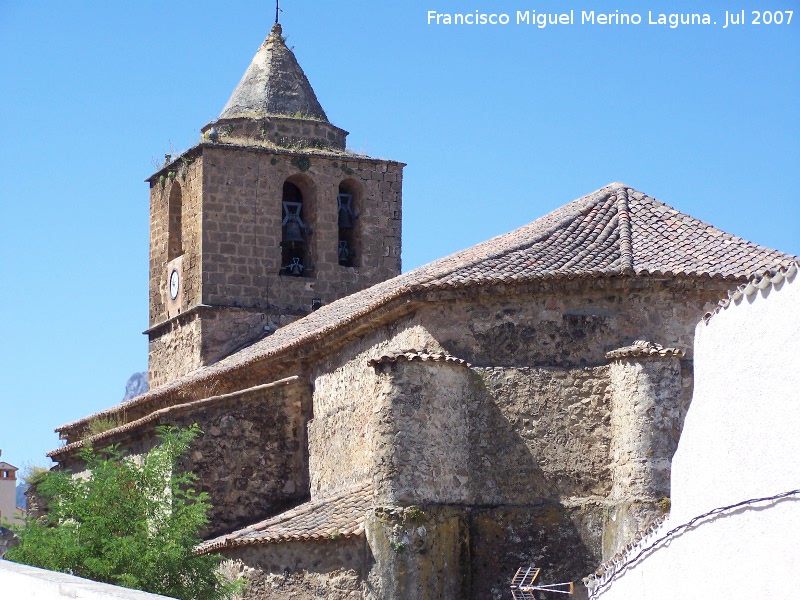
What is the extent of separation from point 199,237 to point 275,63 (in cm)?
364

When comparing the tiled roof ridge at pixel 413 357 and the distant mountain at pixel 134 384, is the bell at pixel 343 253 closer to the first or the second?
the tiled roof ridge at pixel 413 357

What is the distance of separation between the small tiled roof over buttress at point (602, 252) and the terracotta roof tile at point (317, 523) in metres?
2.25

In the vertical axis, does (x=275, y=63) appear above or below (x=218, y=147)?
above

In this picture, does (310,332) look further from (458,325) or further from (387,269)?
(387,269)

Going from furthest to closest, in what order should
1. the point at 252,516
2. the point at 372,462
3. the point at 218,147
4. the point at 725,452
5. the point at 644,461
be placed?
1. the point at 218,147
2. the point at 252,516
3. the point at 372,462
4. the point at 644,461
5. the point at 725,452

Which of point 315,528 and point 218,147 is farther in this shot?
point 218,147

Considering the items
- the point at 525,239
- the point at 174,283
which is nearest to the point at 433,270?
the point at 525,239

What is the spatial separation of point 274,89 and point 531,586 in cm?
1407

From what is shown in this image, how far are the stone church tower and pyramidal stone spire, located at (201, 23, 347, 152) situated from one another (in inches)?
0.9

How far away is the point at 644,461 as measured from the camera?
15852 mm

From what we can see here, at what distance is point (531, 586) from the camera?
52.2ft

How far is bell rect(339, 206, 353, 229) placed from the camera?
1087 inches

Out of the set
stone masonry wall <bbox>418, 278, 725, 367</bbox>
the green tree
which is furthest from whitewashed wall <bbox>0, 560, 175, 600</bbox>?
stone masonry wall <bbox>418, 278, 725, 367</bbox>

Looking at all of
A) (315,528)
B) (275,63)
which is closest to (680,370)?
(315,528)
